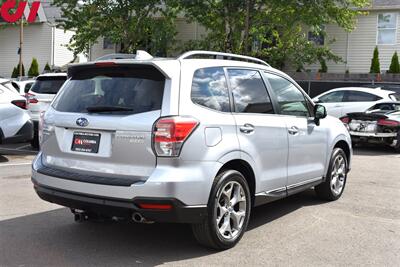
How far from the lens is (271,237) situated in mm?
5320

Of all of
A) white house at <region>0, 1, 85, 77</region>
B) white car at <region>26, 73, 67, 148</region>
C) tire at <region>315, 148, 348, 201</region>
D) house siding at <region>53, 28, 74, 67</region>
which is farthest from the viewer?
house siding at <region>53, 28, 74, 67</region>

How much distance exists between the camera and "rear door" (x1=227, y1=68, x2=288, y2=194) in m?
5.06

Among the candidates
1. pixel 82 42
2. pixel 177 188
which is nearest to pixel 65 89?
pixel 177 188

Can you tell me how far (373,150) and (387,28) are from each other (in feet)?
47.3

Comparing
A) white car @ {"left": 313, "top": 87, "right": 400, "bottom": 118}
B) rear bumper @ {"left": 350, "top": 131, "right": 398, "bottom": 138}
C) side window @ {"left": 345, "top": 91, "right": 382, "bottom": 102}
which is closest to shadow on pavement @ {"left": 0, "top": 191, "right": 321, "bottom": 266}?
rear bumper @ {"left": 350, "top": 131, "right": 398, "bottom": 138}

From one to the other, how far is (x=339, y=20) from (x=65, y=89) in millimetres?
15461

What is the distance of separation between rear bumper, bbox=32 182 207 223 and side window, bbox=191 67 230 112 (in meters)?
0.94

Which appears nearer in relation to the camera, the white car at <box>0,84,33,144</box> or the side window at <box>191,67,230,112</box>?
the side window at <box>191,67,230,112</box>

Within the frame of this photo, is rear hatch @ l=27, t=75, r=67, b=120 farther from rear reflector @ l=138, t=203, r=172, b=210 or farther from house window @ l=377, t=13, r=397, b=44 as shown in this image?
house window @ l=377, t=13, r=397, b=44

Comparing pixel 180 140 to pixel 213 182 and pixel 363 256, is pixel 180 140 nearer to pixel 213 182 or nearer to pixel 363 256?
pixel 213 182

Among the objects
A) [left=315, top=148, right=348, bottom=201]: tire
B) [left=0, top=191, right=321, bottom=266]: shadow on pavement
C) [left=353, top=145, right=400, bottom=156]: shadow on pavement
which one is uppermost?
[left=315, top=148, right=348, bottom=201]: tire

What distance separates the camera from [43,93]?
11578 millimetres

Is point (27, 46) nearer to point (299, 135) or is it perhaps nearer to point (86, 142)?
point (299, 135)

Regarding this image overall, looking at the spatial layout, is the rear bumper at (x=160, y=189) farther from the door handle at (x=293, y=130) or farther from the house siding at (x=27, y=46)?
the house siding at (x=27, y=46)
